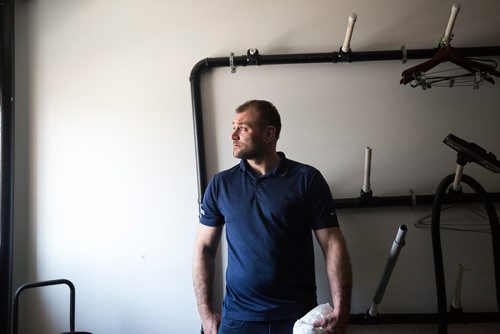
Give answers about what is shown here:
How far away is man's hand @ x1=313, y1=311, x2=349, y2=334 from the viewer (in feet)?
4.00

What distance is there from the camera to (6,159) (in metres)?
1.81

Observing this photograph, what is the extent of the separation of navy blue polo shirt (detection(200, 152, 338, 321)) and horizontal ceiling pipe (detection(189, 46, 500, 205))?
0.38 m

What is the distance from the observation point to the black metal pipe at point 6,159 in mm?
1788

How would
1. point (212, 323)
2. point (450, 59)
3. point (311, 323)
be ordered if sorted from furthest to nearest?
point (450, 59) < point (212, 323) < point (311, 323)

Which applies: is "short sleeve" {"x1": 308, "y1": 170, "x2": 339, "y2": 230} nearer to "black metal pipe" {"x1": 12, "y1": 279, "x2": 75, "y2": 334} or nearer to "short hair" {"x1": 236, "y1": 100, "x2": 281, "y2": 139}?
"short hair" {"x1": 236, "y1": 100, "x2": 281, "y2": 139}

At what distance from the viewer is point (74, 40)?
1.92 meters

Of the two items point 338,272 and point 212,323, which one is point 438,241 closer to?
point 338,272

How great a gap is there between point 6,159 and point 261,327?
1.56 m

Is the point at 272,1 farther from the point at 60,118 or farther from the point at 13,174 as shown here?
the point at 13,174

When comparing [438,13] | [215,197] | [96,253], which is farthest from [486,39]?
[96,253]

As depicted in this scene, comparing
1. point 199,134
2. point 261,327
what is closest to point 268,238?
point 261,327

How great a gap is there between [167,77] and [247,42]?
1.55 feet

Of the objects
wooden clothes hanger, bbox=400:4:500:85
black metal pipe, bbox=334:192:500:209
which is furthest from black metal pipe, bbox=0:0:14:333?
wooden clothes hanger, bbox=400:4:500:85

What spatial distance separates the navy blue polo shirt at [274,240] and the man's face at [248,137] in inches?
4.3
